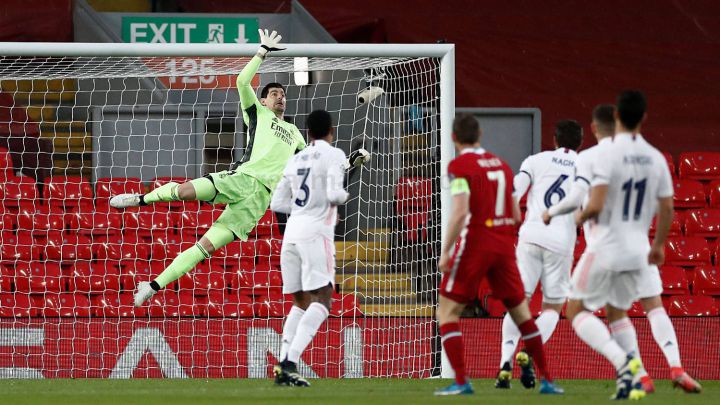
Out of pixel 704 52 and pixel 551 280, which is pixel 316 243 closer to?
pixel 551 280

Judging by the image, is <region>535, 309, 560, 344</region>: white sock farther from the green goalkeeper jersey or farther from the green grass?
the green goalkeeper jersey

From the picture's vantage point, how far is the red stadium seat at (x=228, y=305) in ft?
42.1

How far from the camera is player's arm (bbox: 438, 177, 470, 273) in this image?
7504 millimetres

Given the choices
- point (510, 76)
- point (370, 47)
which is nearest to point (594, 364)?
point (370, 47)

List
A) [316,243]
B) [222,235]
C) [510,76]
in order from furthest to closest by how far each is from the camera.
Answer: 1. [510,76]
2. [222,235]
3. [316,243]

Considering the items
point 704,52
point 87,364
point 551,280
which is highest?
point 704,52

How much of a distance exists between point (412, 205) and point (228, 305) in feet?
6.75

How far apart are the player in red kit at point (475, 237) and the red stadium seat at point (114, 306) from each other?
5.57 m

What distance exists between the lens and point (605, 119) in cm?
813

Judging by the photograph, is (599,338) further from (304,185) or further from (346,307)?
(346,307)

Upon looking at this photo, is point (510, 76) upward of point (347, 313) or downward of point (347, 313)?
upward

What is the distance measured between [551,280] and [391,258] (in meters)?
3.76

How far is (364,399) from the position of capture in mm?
7961

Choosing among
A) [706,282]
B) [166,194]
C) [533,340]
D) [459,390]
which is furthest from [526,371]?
[706,282]
